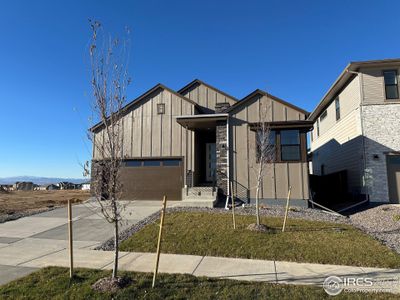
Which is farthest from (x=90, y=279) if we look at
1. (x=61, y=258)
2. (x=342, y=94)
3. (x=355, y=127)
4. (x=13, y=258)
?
(x=342, y=94)

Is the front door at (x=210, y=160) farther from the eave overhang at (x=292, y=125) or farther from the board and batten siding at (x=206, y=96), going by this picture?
the eave overhang at (x=292, y=125)

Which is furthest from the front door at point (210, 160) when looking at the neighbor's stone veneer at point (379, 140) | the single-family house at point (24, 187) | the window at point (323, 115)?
the single-family house at point (24, 187)

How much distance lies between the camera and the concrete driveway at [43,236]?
6.46 metres

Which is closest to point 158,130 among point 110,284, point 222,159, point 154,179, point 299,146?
point 154,179

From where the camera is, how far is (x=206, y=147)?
746 inches

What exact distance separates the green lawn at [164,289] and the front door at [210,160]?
1286 centimetres

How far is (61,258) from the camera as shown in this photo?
675cm

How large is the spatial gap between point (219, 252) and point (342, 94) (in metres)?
14.4

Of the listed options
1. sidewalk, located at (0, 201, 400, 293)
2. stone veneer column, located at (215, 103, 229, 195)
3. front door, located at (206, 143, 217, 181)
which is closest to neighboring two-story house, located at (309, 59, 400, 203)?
stone veneer column, located at (215, 103, 229, 195)

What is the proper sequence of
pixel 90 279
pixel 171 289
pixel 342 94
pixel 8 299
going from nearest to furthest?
pixel 8 299
pixel 171 289
pixel 90 279
pixel 342 94

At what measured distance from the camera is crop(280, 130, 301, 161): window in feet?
47.3

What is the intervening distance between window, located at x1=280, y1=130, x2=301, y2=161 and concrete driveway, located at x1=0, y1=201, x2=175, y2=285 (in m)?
7.12

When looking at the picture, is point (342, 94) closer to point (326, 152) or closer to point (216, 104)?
point (326, 152)

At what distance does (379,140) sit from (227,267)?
39.6ft
